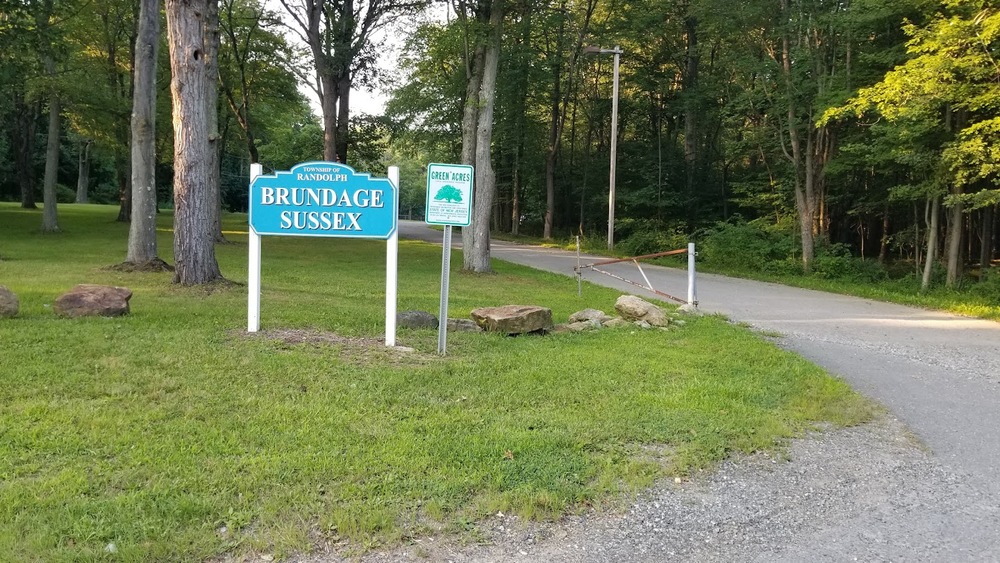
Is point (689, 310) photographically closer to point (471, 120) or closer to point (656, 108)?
point (471, 120)

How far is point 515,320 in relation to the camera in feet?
27.7

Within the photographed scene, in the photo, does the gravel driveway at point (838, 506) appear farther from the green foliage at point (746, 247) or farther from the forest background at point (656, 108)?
the green foliage at point (746, 247)

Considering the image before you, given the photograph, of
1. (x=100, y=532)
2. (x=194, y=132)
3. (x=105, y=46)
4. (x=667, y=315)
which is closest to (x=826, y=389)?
(x=667, y=315)

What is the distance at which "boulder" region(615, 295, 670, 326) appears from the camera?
9.53 meters

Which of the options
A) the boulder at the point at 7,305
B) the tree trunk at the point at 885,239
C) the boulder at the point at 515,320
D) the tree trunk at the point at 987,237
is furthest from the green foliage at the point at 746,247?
the boulder at the point at 7,305

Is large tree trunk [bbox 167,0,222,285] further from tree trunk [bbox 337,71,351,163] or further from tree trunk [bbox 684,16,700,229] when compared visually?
tree trunk [bbox 684,16,700,229]

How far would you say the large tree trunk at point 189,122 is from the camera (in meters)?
10.9

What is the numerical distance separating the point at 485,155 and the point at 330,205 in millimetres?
9620

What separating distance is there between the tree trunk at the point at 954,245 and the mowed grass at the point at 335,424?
10669mm

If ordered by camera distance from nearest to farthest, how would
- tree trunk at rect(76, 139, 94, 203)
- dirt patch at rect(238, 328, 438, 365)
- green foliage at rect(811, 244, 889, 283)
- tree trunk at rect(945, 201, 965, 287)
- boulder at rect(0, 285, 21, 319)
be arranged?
1. dirt patch at rect(238, 328, 438, 365)
2. boulder at rect(0, 285, 21, 319)
3. tree trunk at rect(945, 201, 965, 287)
4. green foliage at rect(811, 244, 889, 283)
5. tree trunk at rect(76, 139, 94, 203)

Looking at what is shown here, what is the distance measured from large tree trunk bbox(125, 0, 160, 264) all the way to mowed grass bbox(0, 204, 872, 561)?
18.0 ft

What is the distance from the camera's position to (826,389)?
250 inches

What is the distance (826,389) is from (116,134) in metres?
29.9

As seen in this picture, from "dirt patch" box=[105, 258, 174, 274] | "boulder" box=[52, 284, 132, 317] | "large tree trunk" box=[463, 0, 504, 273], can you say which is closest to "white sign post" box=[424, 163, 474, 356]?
"boulder" box=[52, 284, 132, 317]
